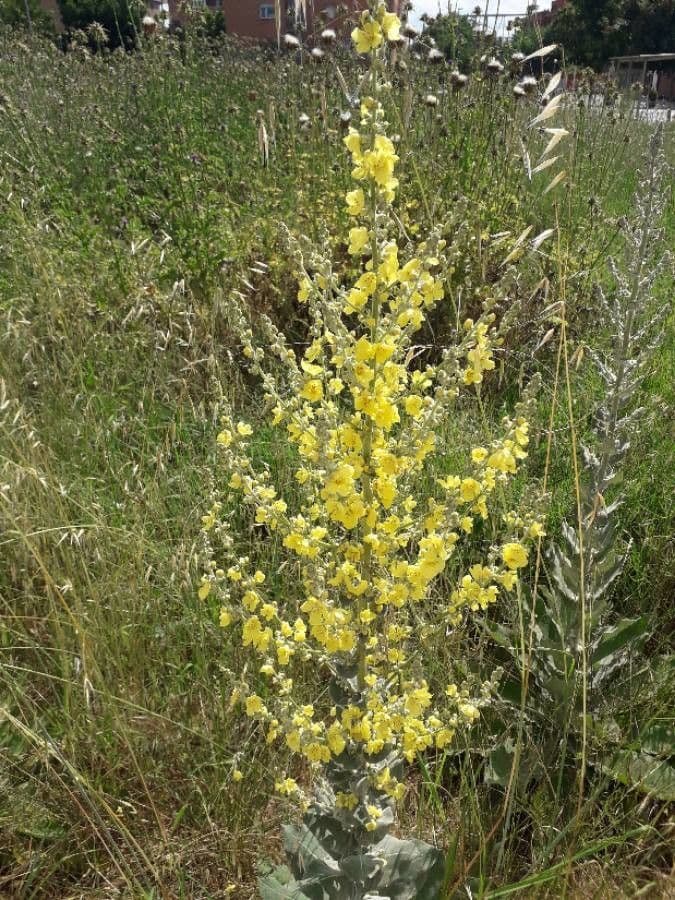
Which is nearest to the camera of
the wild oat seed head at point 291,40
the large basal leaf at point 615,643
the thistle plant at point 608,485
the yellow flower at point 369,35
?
the yellow flower at point 369,35

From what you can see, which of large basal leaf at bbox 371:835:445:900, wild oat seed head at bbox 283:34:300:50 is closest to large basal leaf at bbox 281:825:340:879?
large basal leaf at bbox 371:835:445:900

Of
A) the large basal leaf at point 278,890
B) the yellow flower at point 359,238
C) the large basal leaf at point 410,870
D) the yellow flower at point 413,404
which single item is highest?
the yellow flower at point 359,238

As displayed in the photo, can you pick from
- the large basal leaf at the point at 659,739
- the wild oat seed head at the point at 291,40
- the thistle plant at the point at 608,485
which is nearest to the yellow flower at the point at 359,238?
the thistle plant at the point at 608,485

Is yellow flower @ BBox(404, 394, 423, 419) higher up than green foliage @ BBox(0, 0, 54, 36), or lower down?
lower down

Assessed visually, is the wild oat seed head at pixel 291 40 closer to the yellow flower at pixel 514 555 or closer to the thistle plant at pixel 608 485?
the thistle plant at pixel 608 485

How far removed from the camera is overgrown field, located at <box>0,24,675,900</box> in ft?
6.70

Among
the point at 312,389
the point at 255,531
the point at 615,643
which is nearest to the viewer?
the point at 312,389

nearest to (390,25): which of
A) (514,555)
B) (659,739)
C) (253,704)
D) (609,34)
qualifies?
(514,555)

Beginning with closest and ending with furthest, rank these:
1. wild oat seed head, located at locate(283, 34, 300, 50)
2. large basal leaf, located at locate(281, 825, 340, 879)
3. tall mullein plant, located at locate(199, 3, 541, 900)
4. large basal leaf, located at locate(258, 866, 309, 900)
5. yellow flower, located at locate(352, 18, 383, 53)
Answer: yellow flower, located at locate(352, 18, 383, 53), tall mullein plant, located at locate(199, 3, 541, 900), large basal leaf, located at locate(258, 866, 309, 900), large basal leaf, located at locate(281, 825, 340, 879), wild oat seed head, located at locate(283, 34, 300, 50)

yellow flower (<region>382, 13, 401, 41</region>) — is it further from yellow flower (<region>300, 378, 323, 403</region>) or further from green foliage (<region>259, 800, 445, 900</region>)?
green foliage (<region>259, 800, 445, 900</region>)

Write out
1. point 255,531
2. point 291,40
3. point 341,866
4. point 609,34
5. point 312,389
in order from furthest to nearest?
point 609,34 → point 291,40 → point 255,531 → point 341,866 → point 312,389

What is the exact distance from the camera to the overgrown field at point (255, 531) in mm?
2041

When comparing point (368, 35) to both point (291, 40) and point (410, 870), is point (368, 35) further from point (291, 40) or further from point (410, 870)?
point (291, 40)

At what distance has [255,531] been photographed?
10.5 feet
